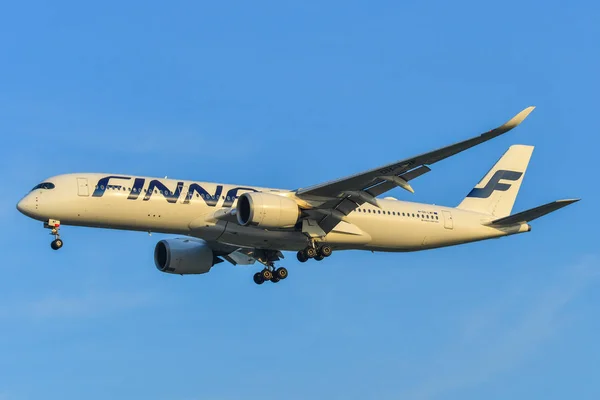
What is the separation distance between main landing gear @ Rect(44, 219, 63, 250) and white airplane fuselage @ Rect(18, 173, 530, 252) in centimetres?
27

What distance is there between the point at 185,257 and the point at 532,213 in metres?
17.0

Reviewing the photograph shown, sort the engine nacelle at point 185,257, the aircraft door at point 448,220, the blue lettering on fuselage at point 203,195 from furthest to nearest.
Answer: the engine nacelle at point 185,257
the aircraft door at point 448,220
the blue lettering on fuselage at point 203,195

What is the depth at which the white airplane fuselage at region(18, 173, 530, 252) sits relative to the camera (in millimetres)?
47438

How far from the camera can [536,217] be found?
51.4m

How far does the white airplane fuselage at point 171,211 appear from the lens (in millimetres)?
47438

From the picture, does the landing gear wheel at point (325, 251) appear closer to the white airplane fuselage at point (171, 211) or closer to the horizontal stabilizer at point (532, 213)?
the white airplane fuselage at point (171, 211)

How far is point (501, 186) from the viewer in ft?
190

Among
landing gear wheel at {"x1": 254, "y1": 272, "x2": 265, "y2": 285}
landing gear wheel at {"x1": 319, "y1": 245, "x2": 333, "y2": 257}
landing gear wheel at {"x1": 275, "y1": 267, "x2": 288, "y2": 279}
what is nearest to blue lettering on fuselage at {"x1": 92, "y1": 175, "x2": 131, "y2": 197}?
landing gear wheel at {"x1": 254, "y1": 272, "x2": 265, "y2": 285}

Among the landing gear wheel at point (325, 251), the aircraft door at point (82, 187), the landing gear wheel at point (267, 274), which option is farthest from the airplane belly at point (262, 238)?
the aircraft door at point (82, 187)

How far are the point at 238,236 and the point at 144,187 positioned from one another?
4.73m

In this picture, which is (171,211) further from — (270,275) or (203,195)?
(270,275)

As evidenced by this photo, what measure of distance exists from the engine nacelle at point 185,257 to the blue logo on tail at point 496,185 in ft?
A: 45.7

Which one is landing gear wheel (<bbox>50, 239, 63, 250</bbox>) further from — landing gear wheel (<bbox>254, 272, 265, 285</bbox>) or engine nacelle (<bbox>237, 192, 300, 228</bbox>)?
landing gear wheel (<bbox>254, 272, 265, 285</bbox>)

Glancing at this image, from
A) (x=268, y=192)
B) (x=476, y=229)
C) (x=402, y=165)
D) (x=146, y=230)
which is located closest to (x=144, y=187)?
(x=146, y=230)
